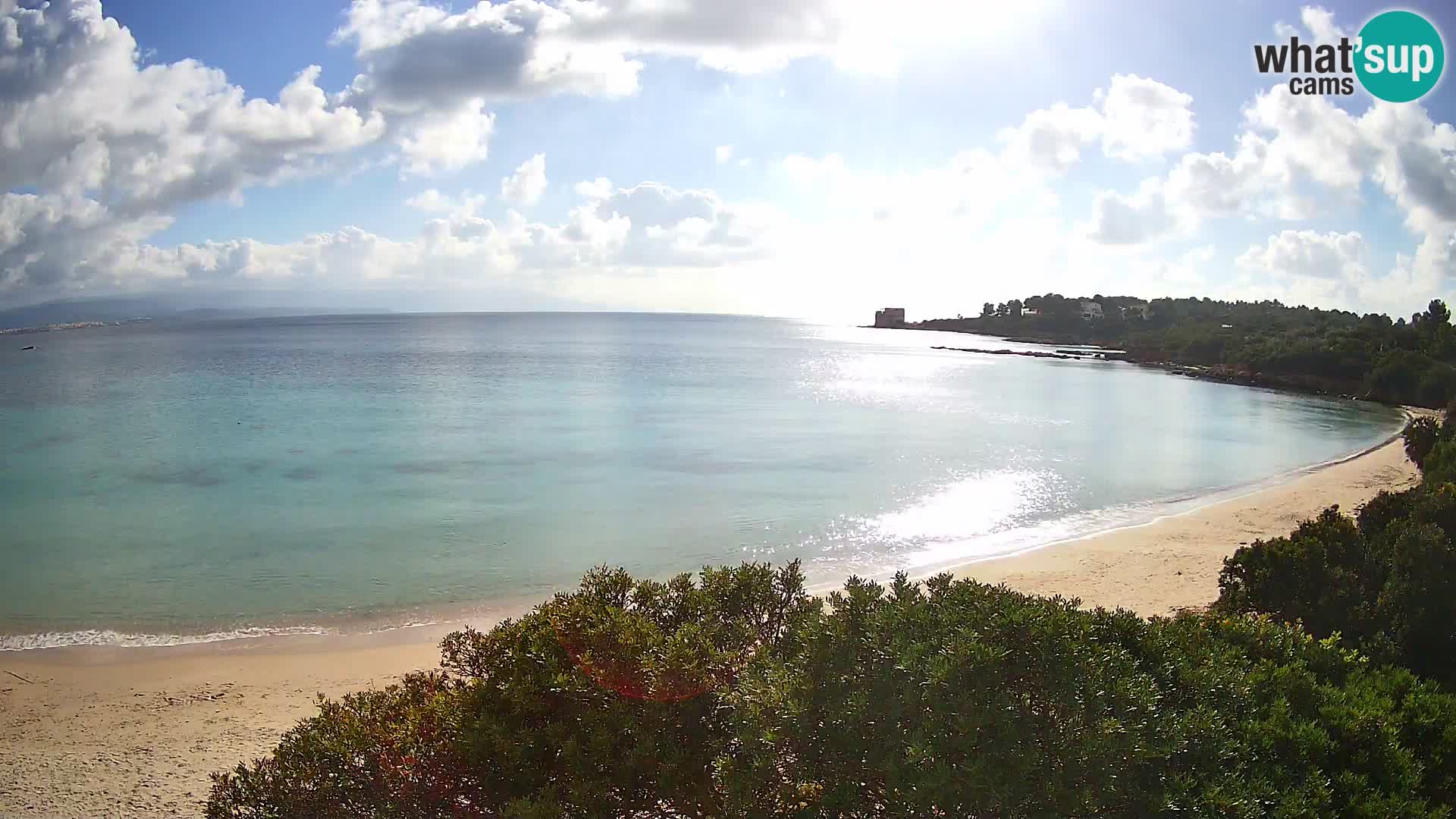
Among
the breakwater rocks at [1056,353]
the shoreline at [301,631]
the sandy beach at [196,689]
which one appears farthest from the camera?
the breakwater rocks at [1056,353]

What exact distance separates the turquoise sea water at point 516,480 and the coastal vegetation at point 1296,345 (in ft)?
18.3

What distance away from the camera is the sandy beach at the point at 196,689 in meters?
7.38

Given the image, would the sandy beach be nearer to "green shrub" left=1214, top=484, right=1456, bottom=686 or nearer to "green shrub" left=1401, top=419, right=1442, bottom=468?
"green shrub" left=1214, top=484, right=1456, bottom=686

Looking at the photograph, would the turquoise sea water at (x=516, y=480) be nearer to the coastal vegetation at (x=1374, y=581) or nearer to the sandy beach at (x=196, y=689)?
the sandy beach at (x=196, y=689)

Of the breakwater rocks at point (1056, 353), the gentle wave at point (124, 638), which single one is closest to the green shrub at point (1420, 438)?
the gentle wave at point (124, 638)

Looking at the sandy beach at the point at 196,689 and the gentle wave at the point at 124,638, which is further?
the gentle wave at the point at 124,638

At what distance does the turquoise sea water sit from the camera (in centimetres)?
1436

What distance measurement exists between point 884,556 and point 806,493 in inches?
232

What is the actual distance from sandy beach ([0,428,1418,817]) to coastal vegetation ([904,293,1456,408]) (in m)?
44.3

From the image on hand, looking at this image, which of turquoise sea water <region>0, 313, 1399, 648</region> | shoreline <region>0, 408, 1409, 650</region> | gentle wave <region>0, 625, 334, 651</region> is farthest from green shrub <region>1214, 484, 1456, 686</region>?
gentle wave <region>0, 625, 334, 651</region>

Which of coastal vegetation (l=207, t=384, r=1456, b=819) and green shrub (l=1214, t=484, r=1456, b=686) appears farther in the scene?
green shrub (l=1214, t=484, r=1456, b=686)

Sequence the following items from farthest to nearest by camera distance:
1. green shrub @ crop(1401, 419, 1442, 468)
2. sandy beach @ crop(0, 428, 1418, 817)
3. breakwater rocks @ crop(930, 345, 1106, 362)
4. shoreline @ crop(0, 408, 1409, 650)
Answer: breakwater rocks @ crop(930, 345, 1106, 362) → green shrub @ crop(1401, 419, 1442, 468) → shoreline @ crop(0, 408, 1409, 650) → sandy beach @ crop(0, 428, 1418, 817)

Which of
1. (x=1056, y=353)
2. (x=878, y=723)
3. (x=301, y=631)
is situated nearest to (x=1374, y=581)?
(x=878, y=723)

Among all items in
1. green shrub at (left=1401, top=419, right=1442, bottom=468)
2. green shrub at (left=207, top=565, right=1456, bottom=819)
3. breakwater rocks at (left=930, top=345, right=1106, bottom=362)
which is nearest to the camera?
green shrub at (left=207, top=565, right=1456, bottom=819)
